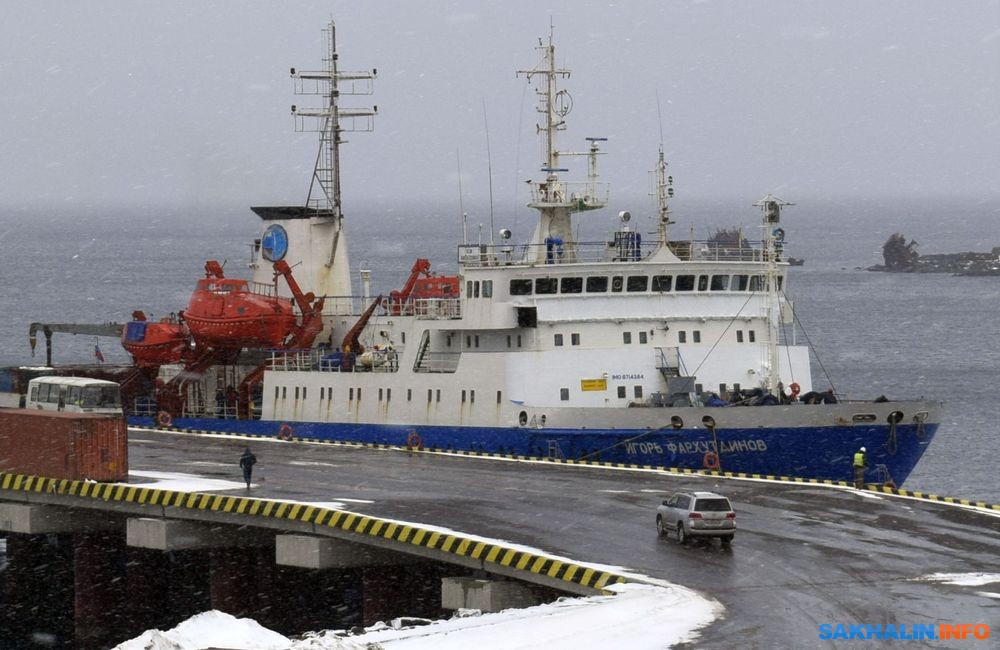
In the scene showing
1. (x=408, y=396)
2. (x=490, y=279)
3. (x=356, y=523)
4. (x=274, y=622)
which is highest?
(x=490, y=279)

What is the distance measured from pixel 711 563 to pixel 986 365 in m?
84.9

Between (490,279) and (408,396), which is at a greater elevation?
(490,279)

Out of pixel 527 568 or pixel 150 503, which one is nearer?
pixel 527 568

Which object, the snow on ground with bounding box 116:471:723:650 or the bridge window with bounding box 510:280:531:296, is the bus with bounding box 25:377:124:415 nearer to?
the bridge window with bounding box 510:280:531:296

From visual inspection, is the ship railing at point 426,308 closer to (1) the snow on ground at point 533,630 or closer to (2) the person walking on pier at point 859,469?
(2) the person walking on pier at point 859,469

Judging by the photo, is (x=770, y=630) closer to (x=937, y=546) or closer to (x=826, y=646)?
(x=826, y=646)

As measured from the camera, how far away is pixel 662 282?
167ft

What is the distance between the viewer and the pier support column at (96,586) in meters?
41.8

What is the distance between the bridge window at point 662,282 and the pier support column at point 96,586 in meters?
18.2

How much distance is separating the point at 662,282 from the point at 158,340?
22675 mm

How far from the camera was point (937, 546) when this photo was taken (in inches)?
1276

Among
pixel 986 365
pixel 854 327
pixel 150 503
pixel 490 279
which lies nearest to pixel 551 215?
pixel 490 279

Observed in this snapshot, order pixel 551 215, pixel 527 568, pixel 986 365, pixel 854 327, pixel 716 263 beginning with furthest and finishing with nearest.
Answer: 1. pixel 854 327
2. pixel 986 365
3. pixel 551 215
4. pixel 716 263
5. pixel 527 568

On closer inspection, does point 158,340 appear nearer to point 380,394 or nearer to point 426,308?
point 426,308
